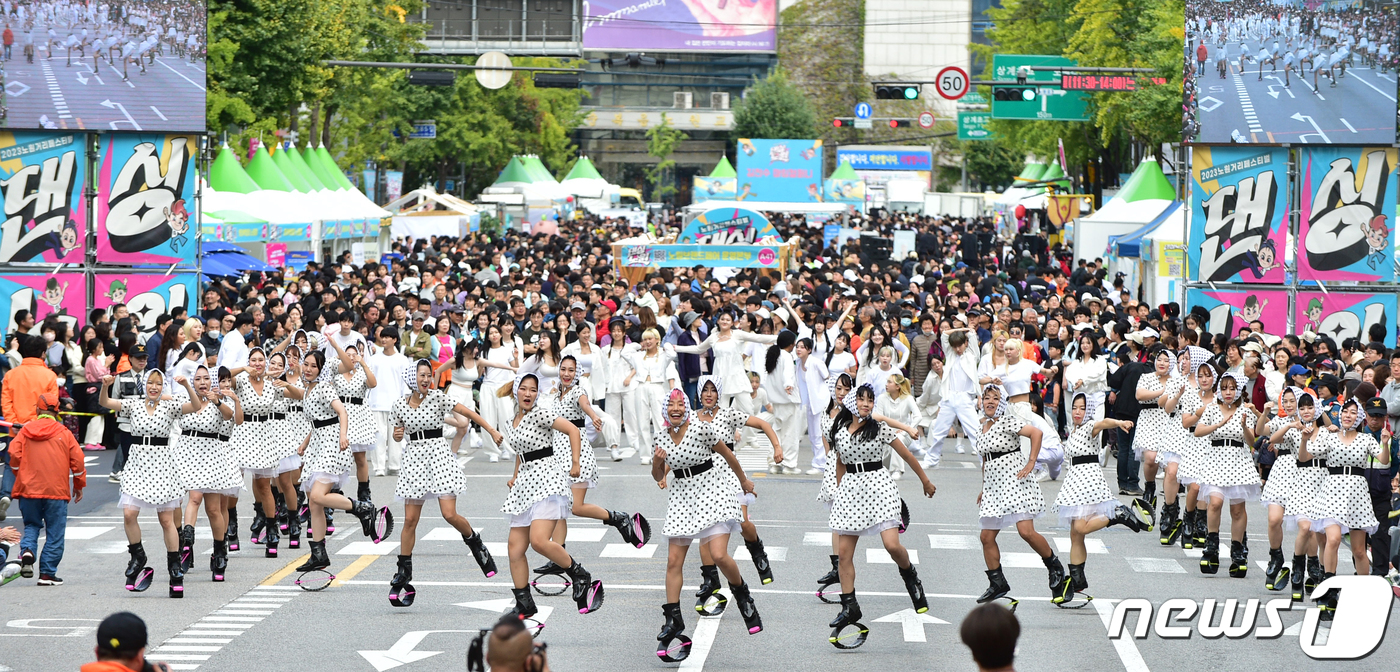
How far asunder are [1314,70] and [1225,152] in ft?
4.79

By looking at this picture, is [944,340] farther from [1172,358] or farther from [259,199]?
[259,199]

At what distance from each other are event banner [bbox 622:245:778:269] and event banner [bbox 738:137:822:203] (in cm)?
2970

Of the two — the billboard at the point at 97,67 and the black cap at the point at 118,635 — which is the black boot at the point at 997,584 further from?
the billboard at the point at 97,67

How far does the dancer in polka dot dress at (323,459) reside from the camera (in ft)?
41.1

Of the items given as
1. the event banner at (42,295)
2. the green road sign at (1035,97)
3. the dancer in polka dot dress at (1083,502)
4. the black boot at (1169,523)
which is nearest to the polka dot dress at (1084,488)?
the dancer in polka dot dress at (1083,502)

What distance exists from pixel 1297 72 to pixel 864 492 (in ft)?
44.1

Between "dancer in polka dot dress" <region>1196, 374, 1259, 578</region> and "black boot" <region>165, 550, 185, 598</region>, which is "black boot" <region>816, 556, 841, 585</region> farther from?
"black boot" <region>165, 550, 185, 598</region>

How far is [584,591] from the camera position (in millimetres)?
11070

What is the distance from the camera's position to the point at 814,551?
13.9 meters

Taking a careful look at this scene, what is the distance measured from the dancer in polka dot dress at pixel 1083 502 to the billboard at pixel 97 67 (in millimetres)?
13421

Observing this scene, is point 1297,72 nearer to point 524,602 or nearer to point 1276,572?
point 1276,572

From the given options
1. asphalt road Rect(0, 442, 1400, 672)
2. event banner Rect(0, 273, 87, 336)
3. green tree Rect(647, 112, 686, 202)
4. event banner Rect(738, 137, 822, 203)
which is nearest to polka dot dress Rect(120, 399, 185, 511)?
asphalt road Rect(0, 442, 1400, 672)

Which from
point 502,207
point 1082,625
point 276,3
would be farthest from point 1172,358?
point 502,207

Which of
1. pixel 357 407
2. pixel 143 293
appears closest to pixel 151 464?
pixel 357 407
